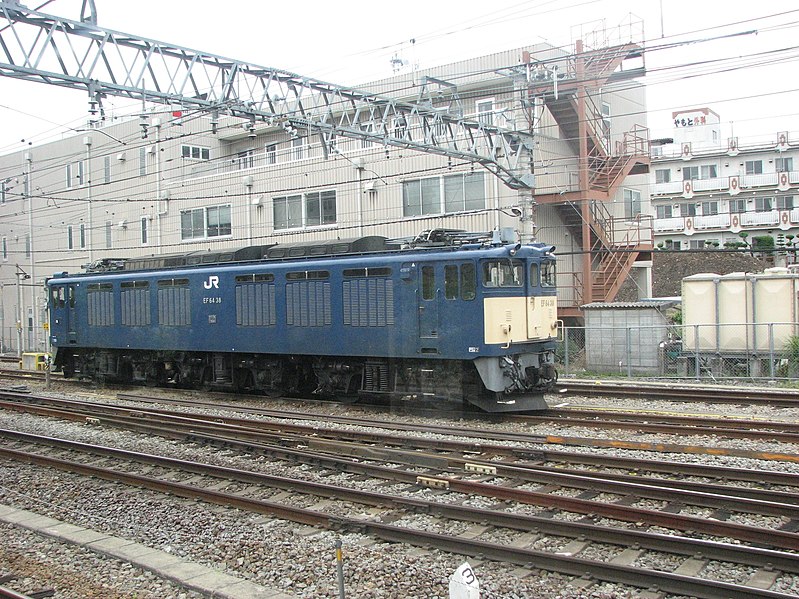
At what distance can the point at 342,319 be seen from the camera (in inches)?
653

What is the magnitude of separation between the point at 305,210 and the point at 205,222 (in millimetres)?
6073

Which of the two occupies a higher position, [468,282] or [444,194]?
[444,194]

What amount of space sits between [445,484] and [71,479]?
5.64 metres

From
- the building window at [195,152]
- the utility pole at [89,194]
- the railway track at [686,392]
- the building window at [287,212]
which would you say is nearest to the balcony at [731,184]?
the building window at [287,212]

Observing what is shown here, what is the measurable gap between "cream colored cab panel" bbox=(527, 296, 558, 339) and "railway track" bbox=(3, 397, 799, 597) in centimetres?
329

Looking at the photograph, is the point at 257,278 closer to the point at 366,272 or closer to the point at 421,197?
the point at 366,272

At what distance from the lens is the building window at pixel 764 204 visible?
4512 cm

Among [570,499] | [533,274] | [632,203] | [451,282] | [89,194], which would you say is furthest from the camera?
[89,194]

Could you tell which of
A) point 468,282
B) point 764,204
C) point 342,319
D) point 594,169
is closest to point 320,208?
point 594,169

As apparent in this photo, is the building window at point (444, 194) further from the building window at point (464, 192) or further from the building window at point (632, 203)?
the building window at point (632, 203)

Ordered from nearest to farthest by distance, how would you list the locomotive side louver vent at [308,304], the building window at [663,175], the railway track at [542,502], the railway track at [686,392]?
the railway track at [542,502] → the railway track at [686,392] → the locomotive side louver vent at [308,304] → the building window at [663,175]

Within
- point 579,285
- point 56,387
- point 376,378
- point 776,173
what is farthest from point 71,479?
point 776,173

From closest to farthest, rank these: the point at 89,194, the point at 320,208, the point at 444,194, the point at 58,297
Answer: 1. the point at 58,297
2. the point at 444,194
3. the point at 320,208
4. the point at 89,194

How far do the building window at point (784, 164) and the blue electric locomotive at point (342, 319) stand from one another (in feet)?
116
